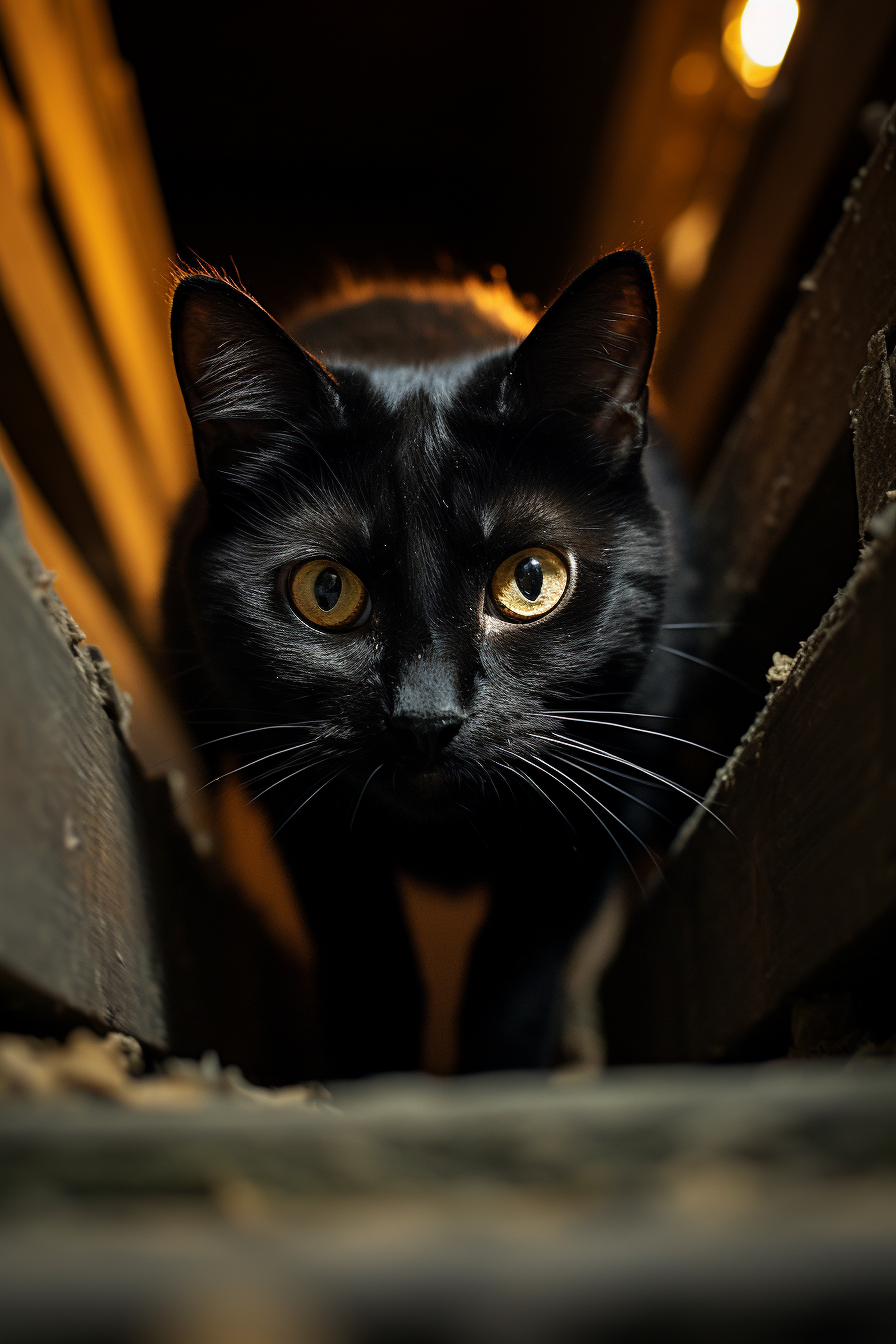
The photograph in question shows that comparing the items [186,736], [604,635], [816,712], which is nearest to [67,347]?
[186,736]

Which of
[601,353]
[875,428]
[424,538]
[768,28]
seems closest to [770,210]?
[768,28]

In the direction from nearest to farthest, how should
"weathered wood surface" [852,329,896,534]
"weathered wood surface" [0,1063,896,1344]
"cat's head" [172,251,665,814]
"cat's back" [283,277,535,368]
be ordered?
1. "weathered wood surface" [0,1063,896,1344]
2. "weathered wood surface" [852,329,896,534]
3. "cat's head" [172,251,665,814]
4. "cat's back" [283,277,535,368]

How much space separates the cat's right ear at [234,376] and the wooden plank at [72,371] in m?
0.45

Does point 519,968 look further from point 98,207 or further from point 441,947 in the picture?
point 98,207

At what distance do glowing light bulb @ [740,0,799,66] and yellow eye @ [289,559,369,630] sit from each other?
123 cm

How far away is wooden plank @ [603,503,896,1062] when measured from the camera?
0.58m

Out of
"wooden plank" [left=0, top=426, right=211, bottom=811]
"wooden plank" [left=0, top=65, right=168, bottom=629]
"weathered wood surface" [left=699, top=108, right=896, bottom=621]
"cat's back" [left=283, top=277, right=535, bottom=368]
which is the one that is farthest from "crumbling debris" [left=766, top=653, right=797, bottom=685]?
"wooden plank" [left=0, top=65, right=168, bottom=629]

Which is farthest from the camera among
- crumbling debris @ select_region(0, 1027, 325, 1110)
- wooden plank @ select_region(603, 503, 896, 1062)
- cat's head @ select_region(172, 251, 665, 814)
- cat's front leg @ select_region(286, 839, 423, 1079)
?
cat's front leg @ select_region(286, 839, 423, 1079)

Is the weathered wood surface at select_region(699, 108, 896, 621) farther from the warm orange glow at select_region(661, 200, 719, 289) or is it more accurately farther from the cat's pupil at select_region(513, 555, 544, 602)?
the warm orange glow at select_region(661, 200, 719, 289)

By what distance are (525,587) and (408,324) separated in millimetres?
729

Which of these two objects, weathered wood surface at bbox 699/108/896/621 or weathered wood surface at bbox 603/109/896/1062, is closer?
weathered wood surface at bbox 603/109/896/1062

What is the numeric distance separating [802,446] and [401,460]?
20.5 inches

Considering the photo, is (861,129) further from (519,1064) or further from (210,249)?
(210,249)

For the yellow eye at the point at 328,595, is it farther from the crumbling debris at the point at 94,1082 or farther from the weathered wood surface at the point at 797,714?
the crumbling debris at the point at 94,1082
